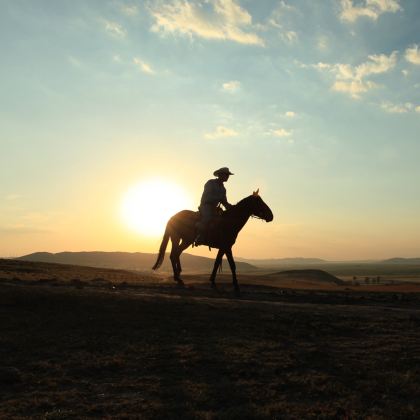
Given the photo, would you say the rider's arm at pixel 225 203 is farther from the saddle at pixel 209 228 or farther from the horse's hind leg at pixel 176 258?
the horse's hind leg at pixel 176 258

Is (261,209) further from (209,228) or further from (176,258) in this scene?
(176,258)

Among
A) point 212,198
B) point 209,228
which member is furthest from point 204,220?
point 212,198

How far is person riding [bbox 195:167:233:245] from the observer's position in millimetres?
18359

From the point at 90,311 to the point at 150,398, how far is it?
567 cm

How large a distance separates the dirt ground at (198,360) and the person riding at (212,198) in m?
6.39

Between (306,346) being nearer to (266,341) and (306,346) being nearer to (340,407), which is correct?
(266,341)

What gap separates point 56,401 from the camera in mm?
5680

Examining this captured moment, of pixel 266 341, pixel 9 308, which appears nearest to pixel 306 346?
pixel 266 341

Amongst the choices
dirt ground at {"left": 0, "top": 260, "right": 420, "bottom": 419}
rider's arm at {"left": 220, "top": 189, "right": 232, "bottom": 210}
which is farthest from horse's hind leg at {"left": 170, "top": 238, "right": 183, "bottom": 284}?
dirt ground at {"left": 0, "top": 260, "right": 420, "bottom": 419}

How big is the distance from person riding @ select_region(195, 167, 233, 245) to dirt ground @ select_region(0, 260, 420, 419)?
6394mm

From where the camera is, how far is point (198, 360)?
7.40m

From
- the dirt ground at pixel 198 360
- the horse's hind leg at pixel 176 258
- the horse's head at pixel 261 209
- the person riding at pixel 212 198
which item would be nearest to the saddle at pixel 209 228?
the person riding at pixel 212 198

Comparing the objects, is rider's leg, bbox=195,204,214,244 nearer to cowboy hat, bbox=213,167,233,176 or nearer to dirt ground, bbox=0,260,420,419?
cowboy hat, bbox=213,167,233,176

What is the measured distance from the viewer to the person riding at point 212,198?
18.4m
